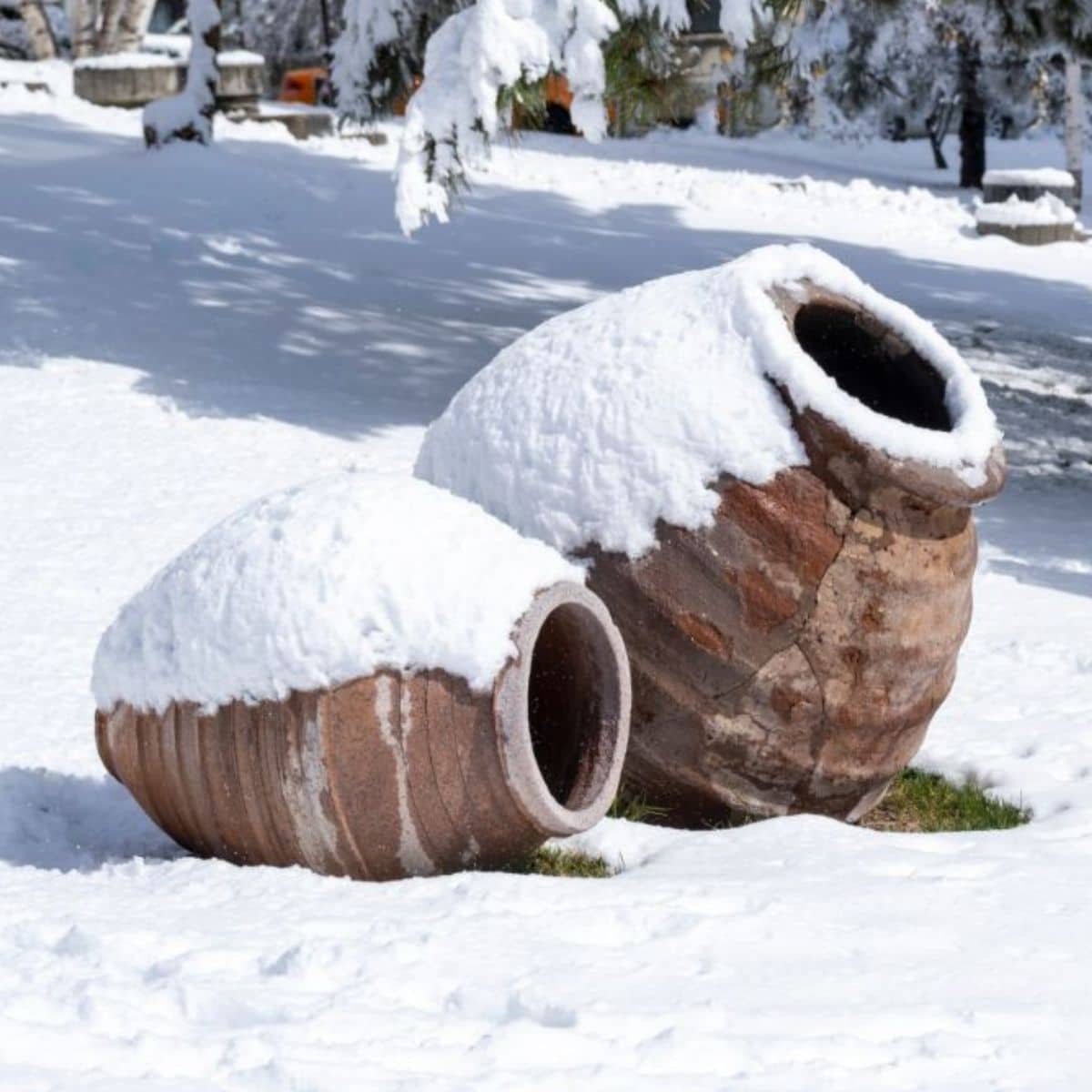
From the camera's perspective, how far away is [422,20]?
12094mm

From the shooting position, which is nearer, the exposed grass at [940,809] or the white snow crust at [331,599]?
the white snow crust at [331,599]

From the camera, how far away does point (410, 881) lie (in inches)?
175

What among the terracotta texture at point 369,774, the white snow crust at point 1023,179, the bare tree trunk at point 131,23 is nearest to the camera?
the terracotta texture at point 369,774

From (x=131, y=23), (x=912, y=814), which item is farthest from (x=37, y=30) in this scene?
(x=912, y=814)

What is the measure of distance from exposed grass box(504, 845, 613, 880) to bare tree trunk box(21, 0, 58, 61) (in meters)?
21.6

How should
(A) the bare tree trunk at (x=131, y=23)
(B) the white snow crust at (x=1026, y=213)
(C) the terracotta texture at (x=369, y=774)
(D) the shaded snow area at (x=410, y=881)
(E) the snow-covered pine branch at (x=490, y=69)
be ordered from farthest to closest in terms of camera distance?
(A) the bare tree trunk at (x=131, y=23) → (B) the white snow crust at (x=1026, y=213) → (E) the snow-covered pine branch at (x=490, y=69) → (C) the terracotta texture at (x=369, y=774) → (D) the shaded snow area at (x=410, y=881)

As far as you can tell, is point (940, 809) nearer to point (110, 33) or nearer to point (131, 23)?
point (110, 33)

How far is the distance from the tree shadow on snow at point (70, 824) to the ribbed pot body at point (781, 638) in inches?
47.0

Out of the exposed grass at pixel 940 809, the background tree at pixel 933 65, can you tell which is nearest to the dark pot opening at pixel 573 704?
the exposed grass at pixel 940 809

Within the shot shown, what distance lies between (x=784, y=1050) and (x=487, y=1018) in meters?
0.51

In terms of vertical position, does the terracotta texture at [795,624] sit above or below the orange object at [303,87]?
below

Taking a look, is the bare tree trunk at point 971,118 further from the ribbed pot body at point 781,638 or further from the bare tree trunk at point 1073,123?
the ribbed pot body at point 781,638

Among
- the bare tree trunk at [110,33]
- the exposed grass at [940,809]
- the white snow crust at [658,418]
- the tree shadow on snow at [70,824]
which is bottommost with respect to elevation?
the exposed grass at [940,809]

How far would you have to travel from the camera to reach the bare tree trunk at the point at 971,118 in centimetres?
2505
